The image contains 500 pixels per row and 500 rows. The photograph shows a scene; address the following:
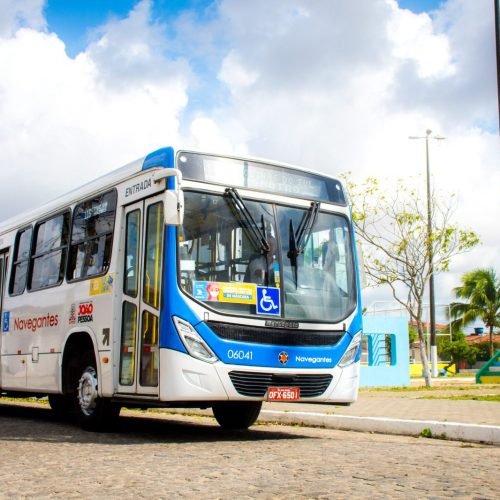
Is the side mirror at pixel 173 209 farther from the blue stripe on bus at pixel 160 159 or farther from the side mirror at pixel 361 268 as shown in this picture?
the side mirror at pixel 361 268

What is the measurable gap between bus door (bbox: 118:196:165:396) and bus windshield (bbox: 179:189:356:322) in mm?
443

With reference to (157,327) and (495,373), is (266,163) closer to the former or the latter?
(157,327)

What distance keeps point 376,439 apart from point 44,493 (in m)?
5.36

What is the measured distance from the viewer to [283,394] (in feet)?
31.0

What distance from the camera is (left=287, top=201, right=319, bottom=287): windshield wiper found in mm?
9891

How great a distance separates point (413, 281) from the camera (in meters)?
26.3

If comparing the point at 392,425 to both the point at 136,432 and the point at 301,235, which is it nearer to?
the point at 301,235

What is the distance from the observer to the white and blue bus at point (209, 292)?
9.15 metres

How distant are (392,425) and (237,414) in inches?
85.8

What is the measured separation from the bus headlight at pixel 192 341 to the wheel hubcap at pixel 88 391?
2021 mm

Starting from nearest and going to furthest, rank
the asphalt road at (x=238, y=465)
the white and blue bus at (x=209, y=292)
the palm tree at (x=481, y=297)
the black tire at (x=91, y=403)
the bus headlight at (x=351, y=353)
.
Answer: the asphalt road at (x=238, y=465) < the white and blue bus at (x=209, y=292) < the bus headlight at (x=351, y=353) < the black tire at (x=91, y=403) < the palm tree at (x=481, y=297)

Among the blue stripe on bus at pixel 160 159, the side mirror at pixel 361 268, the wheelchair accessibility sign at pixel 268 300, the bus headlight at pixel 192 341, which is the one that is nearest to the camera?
the bus headlight at pixel 192 341

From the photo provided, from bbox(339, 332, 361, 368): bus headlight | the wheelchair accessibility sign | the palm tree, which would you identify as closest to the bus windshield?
the wheelchair accessibility sign

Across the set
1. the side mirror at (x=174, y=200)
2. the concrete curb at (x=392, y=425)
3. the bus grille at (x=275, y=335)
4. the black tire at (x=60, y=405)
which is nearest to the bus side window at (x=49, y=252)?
the black tire at (x=60, y=405)
